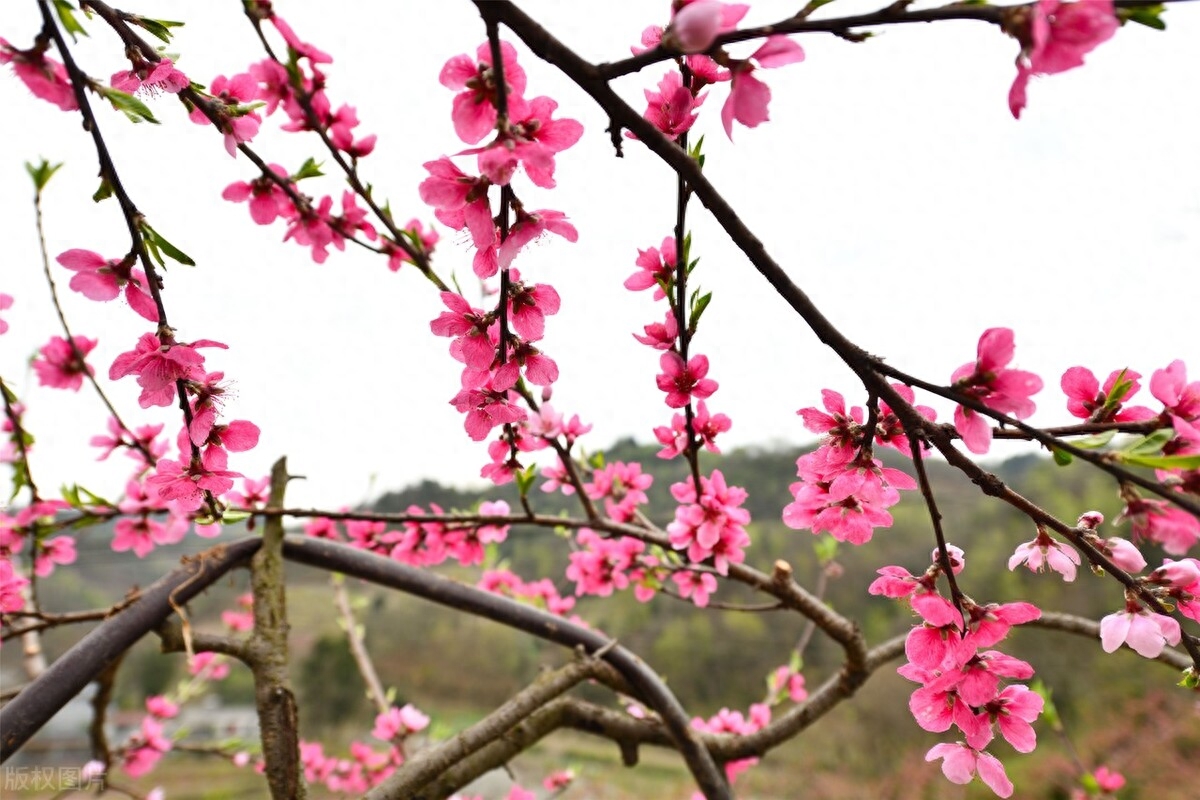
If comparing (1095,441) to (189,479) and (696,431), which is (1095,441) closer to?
(696,431)

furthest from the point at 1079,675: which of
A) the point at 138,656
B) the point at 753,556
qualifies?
the point at 138,656

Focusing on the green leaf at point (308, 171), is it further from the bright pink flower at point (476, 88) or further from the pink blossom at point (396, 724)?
the pink blossom at point (396, 724)

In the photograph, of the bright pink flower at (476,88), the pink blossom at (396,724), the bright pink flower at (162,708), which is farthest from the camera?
the bright pink flower at (162,708)

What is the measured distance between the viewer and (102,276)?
52 centimetres

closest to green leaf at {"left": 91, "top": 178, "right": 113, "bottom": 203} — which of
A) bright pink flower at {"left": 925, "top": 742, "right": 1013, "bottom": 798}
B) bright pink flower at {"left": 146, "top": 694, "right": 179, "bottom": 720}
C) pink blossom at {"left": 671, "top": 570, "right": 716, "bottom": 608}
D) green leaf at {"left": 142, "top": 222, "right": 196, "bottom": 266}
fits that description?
green leaf at {"left": 142, "top": 222, "right": 196, "bottom": 266}

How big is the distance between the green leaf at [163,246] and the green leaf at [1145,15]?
615 millimetres

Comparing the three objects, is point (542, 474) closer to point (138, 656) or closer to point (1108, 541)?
point (1108, 541)

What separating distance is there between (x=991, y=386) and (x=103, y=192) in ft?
2.10

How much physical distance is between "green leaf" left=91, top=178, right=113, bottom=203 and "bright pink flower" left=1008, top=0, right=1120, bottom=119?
60 cm

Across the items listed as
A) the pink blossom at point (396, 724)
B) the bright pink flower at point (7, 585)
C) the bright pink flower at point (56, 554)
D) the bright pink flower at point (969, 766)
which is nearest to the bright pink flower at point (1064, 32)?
the bright pink flower at point (969, 766)

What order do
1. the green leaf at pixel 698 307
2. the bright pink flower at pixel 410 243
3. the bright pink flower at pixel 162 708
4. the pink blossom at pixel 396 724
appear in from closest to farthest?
the green leaf at pixel 698 307
the bright pink flower at pixel 410 243
the pink blossom at pixel 396 724
the bright pink flower at pixel 162 708

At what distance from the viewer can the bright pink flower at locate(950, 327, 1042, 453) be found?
0.36 metres

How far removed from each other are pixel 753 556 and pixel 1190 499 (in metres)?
3.96

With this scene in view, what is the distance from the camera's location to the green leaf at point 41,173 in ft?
2.75
